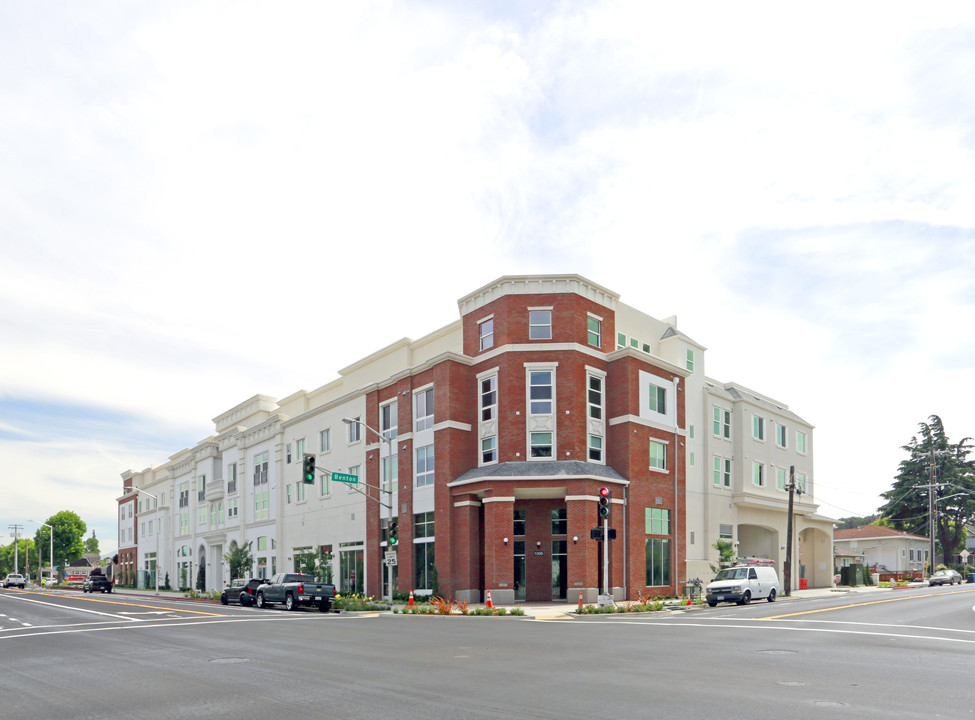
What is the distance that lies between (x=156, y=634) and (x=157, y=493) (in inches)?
3097

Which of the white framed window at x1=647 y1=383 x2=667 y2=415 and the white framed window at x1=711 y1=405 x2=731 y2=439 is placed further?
the white framed window at x1=711 y1=405 x2=731 y2=439

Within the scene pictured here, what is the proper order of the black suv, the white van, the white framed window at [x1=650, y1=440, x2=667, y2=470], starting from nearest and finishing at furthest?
1. the white van
2. the white framed window at [x1=650, y1=440, x2=667, y2=470]
3. the black suv

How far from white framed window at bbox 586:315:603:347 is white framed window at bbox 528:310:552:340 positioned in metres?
2.35

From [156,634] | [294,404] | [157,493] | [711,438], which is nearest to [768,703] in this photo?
[156,634]

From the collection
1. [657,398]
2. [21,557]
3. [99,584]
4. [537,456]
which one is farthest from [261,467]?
[21,557]

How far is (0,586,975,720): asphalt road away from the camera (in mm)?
10805

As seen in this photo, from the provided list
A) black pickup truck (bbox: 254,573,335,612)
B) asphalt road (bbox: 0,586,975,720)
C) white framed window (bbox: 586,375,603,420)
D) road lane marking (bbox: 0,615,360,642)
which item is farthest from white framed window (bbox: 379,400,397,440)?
asphalt road (bbox: 0,586,975,720)

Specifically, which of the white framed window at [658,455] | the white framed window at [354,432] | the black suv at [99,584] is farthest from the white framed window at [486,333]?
the black suv at [99,584]

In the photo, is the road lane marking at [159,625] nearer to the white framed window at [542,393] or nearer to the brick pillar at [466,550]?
the brick pillar at [466,550]

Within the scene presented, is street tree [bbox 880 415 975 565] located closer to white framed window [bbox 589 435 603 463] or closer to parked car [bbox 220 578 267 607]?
white framed window [bbox 589 435 603 463]

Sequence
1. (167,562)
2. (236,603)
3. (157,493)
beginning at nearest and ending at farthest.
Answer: (236,603)
(167,562)
(157,493)

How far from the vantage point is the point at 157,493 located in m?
96.5

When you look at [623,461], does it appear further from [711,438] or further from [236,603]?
[236,603]

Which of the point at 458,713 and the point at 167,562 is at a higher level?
the point at 458,713
